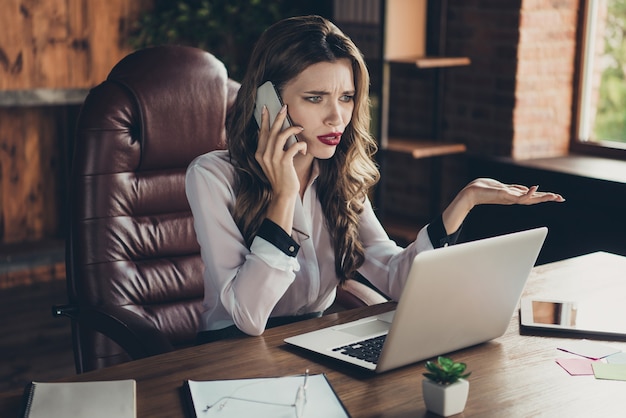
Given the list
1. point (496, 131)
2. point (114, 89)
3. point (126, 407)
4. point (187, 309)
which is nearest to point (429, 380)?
point (126, 407)

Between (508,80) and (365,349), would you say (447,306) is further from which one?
(508,80)

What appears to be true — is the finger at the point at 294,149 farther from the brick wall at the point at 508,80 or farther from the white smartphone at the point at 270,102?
the brick wall at the point at 508,80

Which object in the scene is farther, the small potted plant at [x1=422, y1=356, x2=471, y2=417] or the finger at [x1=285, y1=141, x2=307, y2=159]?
the finger at [x1=285, y1=141, x2=307, y2=159]

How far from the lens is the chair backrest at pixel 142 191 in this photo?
6.91 ft

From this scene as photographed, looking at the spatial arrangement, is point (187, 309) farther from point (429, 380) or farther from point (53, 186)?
point (53, 186)

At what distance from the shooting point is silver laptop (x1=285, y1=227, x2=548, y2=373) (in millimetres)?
1442

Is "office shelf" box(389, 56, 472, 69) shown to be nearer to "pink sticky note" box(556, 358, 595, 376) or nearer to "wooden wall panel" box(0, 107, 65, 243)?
"wooden wall panel" box(0, 107, 65, 243)

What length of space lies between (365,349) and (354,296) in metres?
0.60

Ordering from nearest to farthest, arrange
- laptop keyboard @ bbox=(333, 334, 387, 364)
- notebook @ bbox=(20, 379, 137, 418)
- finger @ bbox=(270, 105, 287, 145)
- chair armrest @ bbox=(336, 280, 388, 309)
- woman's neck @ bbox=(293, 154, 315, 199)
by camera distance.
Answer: notebook @ bbox=(20, 379, 137, 418) < laptop keyboard @ bbox=(333, 334, 387, 364) < finger @ bbox=(270, 105, 287, 145) < woman's neck @ bbox=(293, 154, 315, 199) < chair armrest @ bbox=(336, 280, 388, 309)

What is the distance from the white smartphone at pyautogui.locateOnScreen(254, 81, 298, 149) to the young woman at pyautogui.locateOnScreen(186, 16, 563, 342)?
14 millimetres

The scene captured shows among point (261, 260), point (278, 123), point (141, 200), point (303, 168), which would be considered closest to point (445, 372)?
point (261, 260)

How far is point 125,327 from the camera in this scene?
6.28ft

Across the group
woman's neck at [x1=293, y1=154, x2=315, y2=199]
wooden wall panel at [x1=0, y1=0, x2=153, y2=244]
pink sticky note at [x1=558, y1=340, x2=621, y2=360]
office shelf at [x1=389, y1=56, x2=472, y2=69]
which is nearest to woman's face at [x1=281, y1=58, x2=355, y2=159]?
woman's neck at [x1=293, y1=154, x2=315, y2=199]

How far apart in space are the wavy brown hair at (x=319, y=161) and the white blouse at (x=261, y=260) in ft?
0.10
